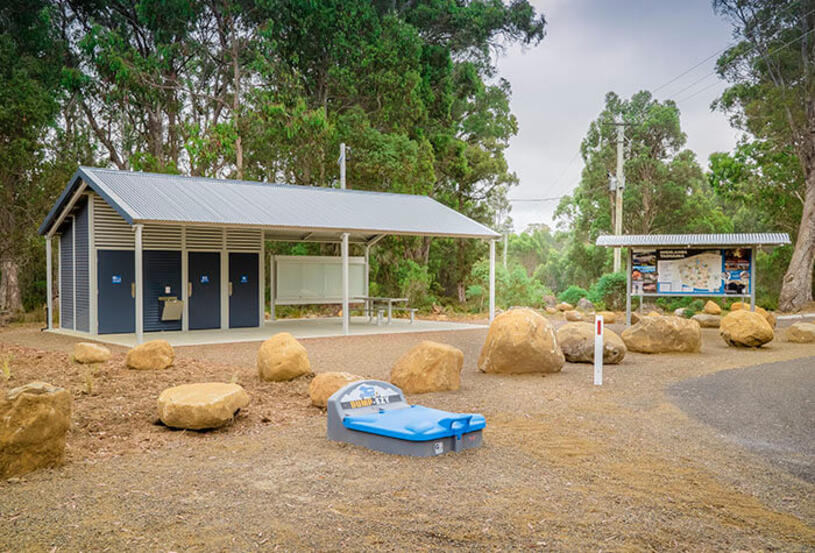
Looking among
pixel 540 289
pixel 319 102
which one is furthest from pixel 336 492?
pixel 319 102

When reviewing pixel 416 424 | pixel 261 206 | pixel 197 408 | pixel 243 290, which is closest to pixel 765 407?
pixel 416 424

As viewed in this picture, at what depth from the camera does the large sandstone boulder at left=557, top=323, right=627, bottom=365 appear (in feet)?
34.6

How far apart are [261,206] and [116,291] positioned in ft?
12.5

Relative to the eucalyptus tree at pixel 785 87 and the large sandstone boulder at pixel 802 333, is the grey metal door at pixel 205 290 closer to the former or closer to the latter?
the large sandstone boulder at pixel 802 333

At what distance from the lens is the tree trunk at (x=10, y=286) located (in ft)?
69.9

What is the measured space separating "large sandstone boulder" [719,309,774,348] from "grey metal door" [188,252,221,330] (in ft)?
38.0

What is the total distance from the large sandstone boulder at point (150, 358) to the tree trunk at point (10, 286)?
14428 millimetres

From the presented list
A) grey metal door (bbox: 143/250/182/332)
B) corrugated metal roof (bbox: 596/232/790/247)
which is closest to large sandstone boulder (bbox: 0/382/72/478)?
grey metal door (bbox: 143/250/182/332)

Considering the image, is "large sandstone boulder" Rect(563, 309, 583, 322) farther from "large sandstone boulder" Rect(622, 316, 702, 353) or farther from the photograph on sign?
"large sandstone boulder" Rect(622, 316, 702, 353)

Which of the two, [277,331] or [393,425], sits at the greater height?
[393,425]

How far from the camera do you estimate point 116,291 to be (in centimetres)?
1485

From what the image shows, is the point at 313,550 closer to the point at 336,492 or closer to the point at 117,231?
the point at 336,492

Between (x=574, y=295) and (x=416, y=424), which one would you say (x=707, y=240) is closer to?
(x=574, y=295)

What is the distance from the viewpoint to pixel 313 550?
3.24 metres
